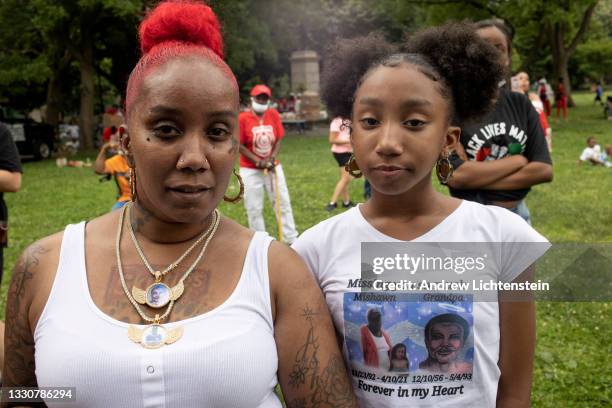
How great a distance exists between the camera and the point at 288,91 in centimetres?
3831

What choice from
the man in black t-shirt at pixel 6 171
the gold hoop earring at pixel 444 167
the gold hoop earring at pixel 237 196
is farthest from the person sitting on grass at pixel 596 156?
the gold hoop earring at pixel 237 196

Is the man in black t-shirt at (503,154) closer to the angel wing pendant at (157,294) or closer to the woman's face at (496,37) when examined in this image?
the woman's face at (496,37)

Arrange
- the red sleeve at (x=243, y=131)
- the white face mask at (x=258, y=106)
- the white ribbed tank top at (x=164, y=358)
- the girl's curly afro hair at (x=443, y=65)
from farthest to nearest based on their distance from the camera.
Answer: the white face mask at (x=258, y=106) < the red sleeve at (x=243, y=131) < the girl's curly afro hair at (x=443, y=65) < the white ribbed tank top at (x=164, y=358)

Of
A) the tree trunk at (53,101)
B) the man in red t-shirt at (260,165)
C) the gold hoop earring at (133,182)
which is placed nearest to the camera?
the gold hoop earring at (133,182)

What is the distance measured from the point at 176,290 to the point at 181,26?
2.61ft

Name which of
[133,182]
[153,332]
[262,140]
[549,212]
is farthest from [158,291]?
[549,212]

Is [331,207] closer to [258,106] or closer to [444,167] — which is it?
[258,106]

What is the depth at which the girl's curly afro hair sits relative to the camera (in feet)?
7.49

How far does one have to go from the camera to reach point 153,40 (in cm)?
196

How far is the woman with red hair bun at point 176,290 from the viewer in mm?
1726

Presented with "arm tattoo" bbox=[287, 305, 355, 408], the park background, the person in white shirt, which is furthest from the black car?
"arm tattoo" bbox=[287, 305, 355, 408]

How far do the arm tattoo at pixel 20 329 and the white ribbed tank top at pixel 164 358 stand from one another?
0.10m

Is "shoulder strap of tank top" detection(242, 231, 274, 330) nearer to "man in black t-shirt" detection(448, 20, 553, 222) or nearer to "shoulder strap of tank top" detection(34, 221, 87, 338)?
"shoulder strap of tank top" detection(34, 221, 87, 338)

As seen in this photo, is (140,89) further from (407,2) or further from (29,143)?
(407,2)
